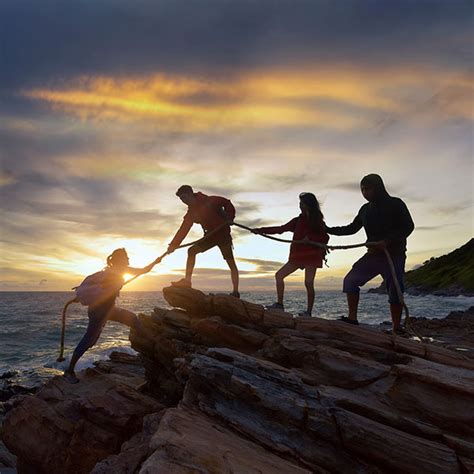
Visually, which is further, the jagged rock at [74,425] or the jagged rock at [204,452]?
the jagged rock at [74,425]

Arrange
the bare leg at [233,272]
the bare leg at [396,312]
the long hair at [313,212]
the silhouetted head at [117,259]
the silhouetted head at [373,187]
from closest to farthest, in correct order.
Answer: the silhouetted head at [373,187] → the bare leg at [396,312] → the silhouetted head at [117,259] → the long hair at [313,212] → the bare leg at [233,272]

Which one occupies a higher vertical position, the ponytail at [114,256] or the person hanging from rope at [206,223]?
the person hanging from rope at [206,223]

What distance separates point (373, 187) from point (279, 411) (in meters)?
5.99

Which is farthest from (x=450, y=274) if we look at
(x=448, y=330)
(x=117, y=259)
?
(x=117, y=259)

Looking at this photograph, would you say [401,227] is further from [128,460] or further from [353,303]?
[128,460]

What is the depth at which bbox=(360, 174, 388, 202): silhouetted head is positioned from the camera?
973 cm

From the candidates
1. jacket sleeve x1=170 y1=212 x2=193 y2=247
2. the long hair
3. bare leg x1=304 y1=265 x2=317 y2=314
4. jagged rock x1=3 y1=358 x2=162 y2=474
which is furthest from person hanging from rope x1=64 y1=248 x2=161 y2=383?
the long hair

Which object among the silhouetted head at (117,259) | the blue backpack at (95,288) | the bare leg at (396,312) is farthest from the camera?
the silhouetted head at (117,259)

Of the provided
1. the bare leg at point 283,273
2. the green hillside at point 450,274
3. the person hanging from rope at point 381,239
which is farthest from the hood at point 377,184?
the green hillside at point 450,274

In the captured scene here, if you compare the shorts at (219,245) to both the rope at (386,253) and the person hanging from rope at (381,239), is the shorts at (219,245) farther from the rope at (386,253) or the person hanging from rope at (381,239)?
the person hanging from rope at (381,239)

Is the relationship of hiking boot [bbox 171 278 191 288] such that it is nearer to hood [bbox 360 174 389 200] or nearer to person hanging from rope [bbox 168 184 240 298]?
person hanging from rope [bbox 168 184 240 298]

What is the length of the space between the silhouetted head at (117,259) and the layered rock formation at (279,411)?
2595 millimetres

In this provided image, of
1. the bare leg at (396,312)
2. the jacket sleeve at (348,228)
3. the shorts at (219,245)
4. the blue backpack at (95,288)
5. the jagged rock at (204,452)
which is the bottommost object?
the jagged rock at (204,452)

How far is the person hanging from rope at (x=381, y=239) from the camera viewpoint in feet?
31.7
